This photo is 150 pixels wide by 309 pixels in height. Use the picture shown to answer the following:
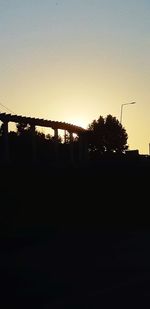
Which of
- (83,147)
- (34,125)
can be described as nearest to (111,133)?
(83,147)

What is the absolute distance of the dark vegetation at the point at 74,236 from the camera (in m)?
11.6

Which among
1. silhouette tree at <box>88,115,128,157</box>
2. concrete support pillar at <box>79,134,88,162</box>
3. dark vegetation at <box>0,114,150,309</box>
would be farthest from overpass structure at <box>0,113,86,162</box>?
silhouette tree at <box>88,115,128,157</box>

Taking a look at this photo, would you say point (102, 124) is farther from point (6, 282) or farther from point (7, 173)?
point (6, 282)

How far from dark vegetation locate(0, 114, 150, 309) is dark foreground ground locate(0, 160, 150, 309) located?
0.02 metres

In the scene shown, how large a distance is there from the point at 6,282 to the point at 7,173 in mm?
12964

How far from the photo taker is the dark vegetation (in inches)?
458

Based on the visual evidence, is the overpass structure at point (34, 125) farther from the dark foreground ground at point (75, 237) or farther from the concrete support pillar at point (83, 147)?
the dark foreground ground at point (75, 237)

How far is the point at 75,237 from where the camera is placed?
23.5 meters

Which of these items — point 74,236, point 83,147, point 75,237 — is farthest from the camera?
point 83,147

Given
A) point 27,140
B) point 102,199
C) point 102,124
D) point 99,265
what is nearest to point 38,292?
point 99,265

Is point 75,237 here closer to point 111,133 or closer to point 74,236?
point 74,236

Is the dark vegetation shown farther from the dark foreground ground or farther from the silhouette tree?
the silhouette tree

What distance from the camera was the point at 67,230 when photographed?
87.9 ft

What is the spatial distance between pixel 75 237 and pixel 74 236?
1.34ft
